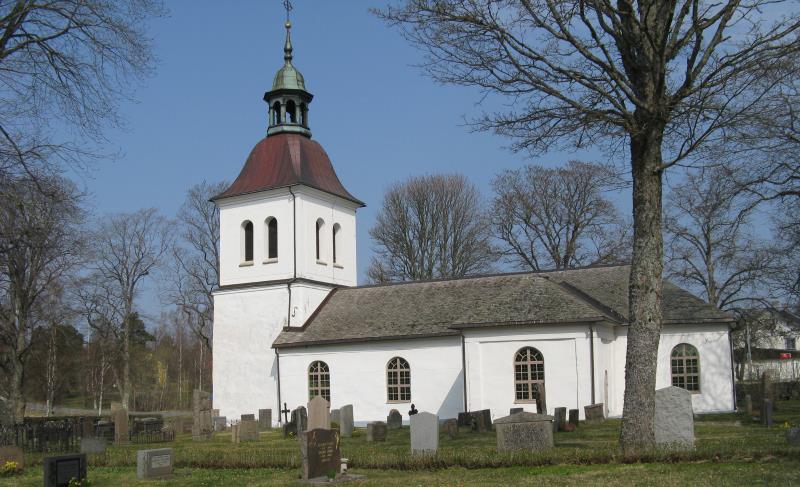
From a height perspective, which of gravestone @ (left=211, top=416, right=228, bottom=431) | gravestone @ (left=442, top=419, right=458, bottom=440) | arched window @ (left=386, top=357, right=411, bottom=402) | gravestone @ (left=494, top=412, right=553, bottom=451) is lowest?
gravestone @ (left=211, top=416, right=228, bottom=431)

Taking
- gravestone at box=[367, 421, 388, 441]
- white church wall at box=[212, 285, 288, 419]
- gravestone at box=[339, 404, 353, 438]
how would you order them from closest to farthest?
gravestone at box=[367, 421, 388, 441] → gravestone at box=[339, 404, 353, 438] → white church wall at box=[212, 285, 288, 419]

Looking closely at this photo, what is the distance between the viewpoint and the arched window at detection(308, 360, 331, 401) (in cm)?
3394

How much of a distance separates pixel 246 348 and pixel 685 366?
57.3 ft

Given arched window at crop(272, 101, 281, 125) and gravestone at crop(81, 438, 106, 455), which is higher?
arched window at crop(272, 101, 281, 125)

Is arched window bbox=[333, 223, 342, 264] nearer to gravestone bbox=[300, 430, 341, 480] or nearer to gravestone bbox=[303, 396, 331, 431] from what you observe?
gravestone bbox=[303, 396, 331, 431]

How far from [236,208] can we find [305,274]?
15.0 ft

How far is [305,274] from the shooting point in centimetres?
3641

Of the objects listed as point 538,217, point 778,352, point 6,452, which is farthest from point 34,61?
point 778,352

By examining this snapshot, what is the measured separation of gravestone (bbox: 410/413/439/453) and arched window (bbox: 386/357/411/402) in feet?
47.1

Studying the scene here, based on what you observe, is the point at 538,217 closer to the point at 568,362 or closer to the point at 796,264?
the point at 796,264

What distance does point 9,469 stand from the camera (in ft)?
57.5

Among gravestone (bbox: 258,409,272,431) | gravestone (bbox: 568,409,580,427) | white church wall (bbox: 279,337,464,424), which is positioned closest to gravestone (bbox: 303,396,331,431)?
gravestone (bbox: 568,409,580,427)

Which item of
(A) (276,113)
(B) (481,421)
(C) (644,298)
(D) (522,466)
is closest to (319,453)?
(D) (522,466)

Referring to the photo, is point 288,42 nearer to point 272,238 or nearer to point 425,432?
point 272,238
